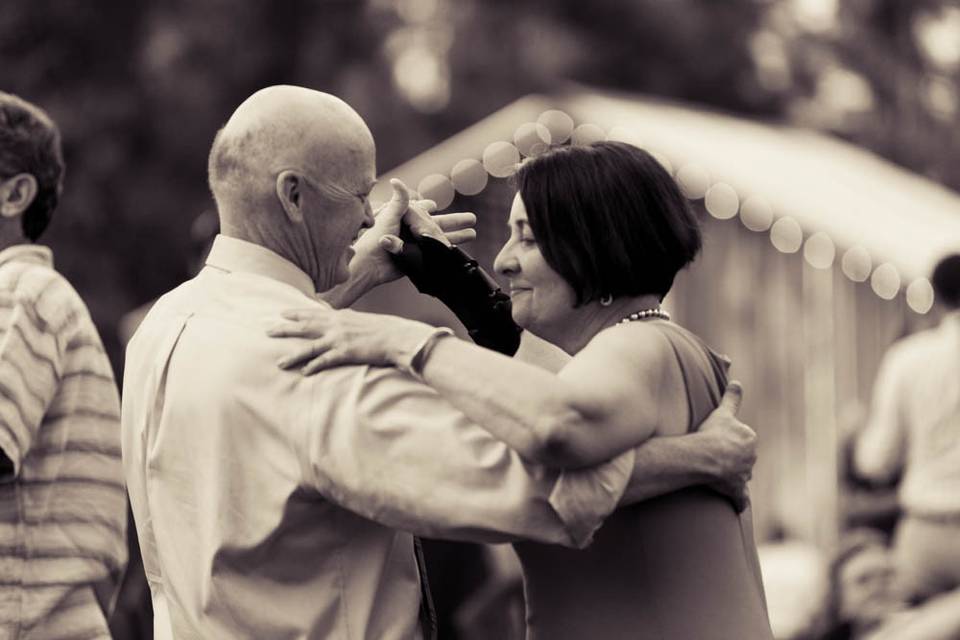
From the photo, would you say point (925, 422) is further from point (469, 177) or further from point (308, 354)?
point (308, 354)

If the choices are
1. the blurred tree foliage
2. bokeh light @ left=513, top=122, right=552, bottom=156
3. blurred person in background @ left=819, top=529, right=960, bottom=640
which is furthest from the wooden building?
the blurred tree foliage

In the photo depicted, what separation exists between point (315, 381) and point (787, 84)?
19301 millimetres

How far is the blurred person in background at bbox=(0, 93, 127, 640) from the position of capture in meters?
3.79

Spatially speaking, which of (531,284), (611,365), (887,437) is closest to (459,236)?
(531,284)

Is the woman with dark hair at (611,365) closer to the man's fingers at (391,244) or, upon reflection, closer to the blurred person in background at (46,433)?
the man's fingers at (391,244)

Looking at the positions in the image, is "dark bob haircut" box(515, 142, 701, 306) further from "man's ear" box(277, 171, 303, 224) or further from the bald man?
"man's ear" box(277, 171, 303, 224)

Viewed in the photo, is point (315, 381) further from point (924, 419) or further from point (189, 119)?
point (189, 119)

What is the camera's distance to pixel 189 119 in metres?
17.8

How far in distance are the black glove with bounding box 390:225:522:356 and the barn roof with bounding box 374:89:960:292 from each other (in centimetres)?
611

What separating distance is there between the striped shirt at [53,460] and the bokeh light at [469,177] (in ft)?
17.9

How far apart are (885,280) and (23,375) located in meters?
7.86

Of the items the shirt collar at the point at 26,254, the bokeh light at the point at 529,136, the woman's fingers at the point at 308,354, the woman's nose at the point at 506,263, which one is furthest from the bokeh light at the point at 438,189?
the woman's fingers at the point at 308,354

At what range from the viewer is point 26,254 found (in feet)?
13.3

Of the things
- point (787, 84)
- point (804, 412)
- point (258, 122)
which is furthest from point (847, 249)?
point (787, 84)
